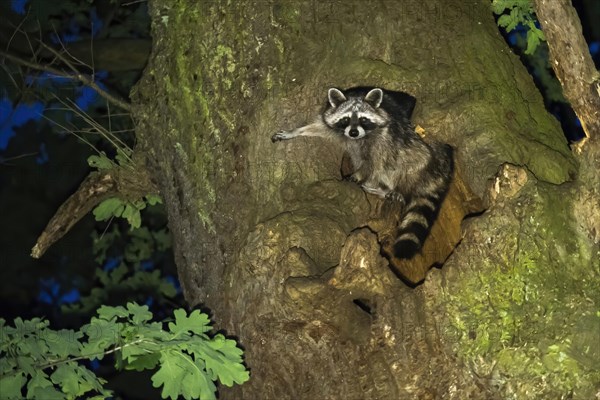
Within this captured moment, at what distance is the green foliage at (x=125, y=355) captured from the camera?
3396 millimetres

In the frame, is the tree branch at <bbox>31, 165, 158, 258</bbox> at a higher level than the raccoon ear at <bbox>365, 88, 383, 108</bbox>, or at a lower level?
lower

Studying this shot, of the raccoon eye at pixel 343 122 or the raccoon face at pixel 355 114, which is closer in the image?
the raccoon face at pixel 355 114

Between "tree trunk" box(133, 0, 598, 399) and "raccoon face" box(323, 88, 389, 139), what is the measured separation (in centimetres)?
24

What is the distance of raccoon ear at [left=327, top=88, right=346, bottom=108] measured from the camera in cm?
461

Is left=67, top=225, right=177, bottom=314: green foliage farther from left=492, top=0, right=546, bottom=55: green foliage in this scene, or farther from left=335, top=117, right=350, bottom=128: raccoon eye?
left=492, top=0, right=546, bottom=55: green foliage

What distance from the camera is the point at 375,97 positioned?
A: 16.6 ft

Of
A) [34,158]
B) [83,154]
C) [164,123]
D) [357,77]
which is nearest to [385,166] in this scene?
[357,77]

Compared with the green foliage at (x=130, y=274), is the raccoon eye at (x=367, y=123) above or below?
above

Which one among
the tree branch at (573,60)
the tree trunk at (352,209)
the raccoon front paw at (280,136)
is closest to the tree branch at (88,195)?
the tree trunk at (352,209)

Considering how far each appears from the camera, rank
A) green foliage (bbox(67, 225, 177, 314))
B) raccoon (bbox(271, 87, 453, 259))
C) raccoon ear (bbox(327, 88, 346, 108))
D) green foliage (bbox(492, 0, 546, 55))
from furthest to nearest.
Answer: green foliage (bbox(67, 225, 177, 314)), green foliage (bbox(492, 0, 546, 55)), raccoon ear (bbox(327, 88, 346, 108)), raccoon (bbox(271, 87, 453, 259))

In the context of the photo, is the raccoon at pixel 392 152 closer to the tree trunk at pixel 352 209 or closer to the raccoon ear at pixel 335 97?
the raccoon ear at pixel 335 97

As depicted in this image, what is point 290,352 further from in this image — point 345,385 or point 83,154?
point 83,154

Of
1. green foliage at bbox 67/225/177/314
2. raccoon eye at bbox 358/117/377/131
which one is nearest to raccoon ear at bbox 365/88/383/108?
raccoon eye at bbox 358/117/377/131

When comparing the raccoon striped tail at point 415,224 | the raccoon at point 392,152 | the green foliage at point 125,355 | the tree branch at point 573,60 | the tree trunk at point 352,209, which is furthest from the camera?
the raccoon at point 392,152
